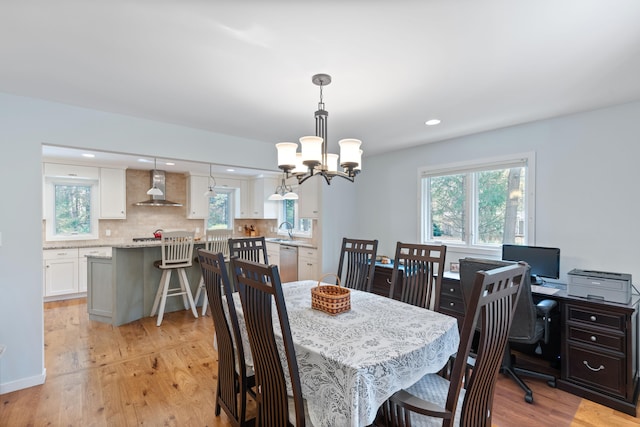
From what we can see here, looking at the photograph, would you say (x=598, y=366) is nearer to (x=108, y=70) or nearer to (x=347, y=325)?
(x=347, y=325)

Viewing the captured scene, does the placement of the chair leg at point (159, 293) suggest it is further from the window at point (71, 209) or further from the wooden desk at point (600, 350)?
the wooden desk at point (600, 350)

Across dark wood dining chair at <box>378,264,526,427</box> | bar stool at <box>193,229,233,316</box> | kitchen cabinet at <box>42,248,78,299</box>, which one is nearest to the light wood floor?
bar stool at <box>193,229,233,316</box>

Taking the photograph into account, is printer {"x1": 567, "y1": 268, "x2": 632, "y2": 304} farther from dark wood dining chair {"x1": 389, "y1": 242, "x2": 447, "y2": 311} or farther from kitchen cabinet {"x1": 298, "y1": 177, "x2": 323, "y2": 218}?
kitchen cabinet {"x1": 298, "y1": 177, "x2": 323, "y2": 218}

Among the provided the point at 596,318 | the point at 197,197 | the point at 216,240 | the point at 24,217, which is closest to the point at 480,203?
the point at 596,318

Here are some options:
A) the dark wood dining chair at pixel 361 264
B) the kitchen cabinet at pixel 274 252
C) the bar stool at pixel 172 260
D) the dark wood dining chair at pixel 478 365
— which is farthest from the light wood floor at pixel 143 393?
the kitchen cabinet at pixel 274 252

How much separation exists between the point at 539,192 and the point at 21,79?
170 inches

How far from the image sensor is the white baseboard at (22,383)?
92.4 inches

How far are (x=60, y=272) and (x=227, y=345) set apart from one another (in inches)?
180

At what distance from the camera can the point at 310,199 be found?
453cm

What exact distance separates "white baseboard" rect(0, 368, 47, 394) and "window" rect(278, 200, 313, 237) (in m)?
4.20

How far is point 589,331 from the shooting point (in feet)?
7.53

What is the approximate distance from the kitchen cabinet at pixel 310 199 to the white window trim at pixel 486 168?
137cm

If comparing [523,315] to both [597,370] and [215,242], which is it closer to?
[597,370]

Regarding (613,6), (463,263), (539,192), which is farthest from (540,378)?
(613,6)
